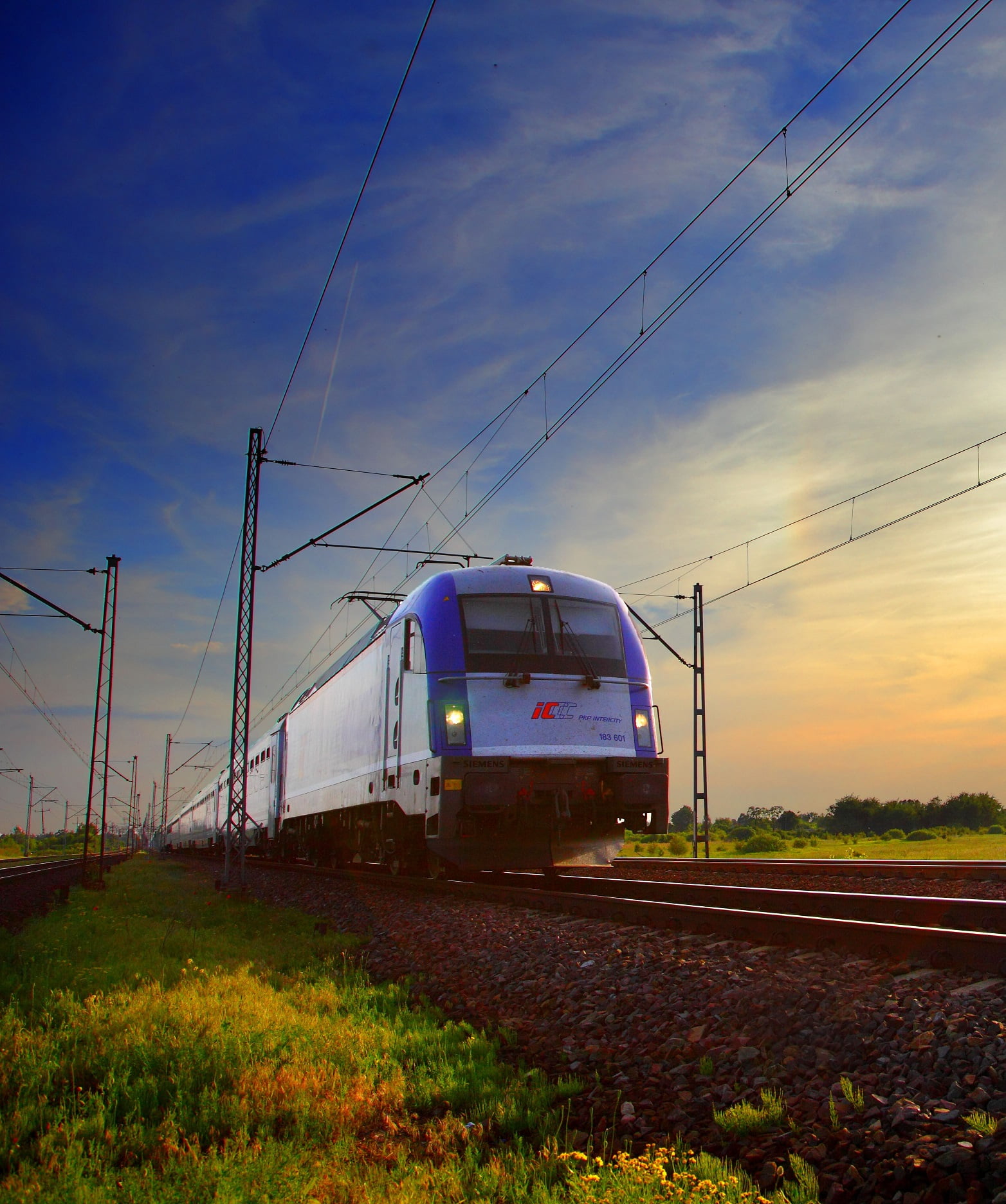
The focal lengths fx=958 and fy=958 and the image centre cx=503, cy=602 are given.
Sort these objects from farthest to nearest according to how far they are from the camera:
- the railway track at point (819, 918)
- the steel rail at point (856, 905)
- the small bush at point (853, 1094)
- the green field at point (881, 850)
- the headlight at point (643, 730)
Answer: the green field at point (881, 850), the headlight at point (643, 730), the steel rail at point (856, 905), the railway track at point (819, 918), the small bush at point (853, 1094)

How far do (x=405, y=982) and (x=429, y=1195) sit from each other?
409 cm

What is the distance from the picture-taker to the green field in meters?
22.7

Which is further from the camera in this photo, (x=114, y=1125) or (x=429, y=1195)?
(x=114, y=1125)

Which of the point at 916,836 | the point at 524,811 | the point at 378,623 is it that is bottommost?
the point at 916,836

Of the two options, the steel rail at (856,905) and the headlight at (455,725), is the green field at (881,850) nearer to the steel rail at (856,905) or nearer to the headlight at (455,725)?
the steel rail at (856,905)

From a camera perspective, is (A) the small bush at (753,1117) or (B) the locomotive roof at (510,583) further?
(B) the locomotive roof at (510,583)

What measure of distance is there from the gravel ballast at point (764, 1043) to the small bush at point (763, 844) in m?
22.7

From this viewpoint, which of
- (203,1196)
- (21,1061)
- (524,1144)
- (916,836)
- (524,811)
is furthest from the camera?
(916,836)

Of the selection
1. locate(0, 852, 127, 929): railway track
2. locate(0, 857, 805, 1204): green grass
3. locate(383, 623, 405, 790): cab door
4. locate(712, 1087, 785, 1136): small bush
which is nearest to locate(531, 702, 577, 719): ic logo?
locate(383, 623, 405, 790): cab door

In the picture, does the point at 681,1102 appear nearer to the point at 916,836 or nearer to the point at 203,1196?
the point at 203,1196

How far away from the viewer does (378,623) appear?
1606 cm

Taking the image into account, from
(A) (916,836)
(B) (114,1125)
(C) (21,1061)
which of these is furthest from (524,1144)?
(A) (916,836)

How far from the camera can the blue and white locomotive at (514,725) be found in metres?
11.9

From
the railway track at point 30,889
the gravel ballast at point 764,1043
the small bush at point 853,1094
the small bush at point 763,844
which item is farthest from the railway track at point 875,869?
the small bush at point 763,844
